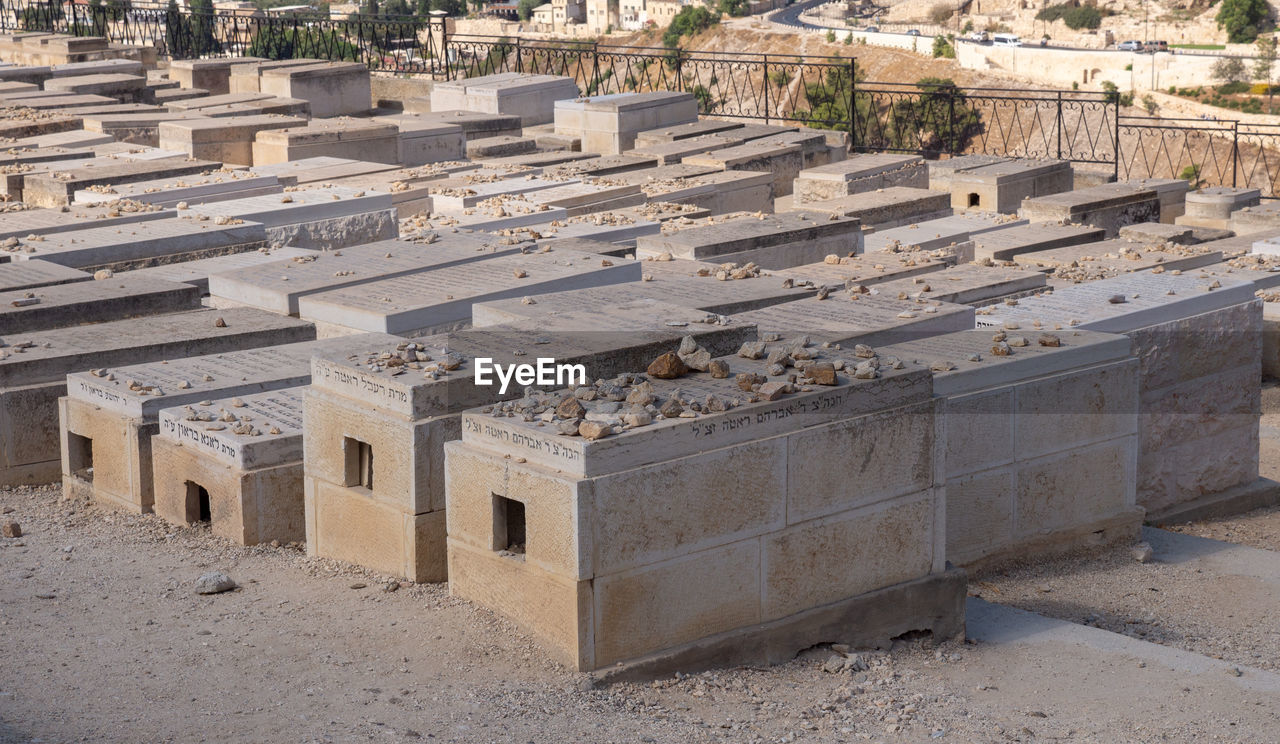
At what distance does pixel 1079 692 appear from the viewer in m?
5.31

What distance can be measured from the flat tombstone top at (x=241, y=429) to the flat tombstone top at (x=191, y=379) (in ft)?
0.44

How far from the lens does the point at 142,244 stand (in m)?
9.80

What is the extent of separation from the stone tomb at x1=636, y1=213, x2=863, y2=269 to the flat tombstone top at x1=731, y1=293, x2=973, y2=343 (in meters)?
2.13

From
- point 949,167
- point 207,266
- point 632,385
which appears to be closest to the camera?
A: point 632,385

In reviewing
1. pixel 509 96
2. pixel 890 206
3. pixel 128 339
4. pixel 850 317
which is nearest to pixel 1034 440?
pixel 850 317

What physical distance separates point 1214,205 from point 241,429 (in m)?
10.4

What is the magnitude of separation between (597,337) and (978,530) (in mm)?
1929

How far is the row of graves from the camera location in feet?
17.2

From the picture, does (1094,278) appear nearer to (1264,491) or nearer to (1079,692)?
(1264,491)

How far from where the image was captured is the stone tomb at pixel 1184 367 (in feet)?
25.4

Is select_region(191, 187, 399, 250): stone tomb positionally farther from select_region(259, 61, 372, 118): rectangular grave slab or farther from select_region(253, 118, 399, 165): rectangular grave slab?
select_region(259, 61, 372, 118): rectangular grave slab

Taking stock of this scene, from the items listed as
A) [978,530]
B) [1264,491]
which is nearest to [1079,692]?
[978,530]

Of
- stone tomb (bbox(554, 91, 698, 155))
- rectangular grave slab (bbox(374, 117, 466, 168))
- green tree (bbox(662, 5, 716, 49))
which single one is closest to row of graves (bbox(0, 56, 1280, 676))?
rectangular grave slab (bbox(374, 117, 466, 168))

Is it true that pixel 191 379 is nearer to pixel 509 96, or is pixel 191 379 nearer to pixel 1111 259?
pixel 1111 259
